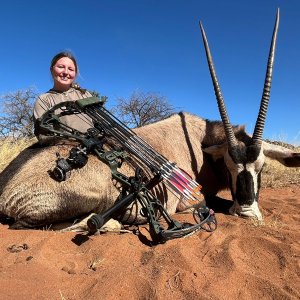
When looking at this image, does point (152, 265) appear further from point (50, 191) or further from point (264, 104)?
point (264, 104)

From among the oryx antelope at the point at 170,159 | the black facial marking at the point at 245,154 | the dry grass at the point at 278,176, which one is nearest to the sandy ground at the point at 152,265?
the oryx antelope at the point at 170,159

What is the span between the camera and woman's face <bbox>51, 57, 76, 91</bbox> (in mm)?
4527

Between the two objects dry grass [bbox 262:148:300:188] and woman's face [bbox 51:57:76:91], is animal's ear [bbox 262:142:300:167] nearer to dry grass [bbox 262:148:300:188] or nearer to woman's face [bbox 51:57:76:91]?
dry grass [bbox 262:148:300:188]

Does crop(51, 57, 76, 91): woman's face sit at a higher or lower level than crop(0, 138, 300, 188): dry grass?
higher

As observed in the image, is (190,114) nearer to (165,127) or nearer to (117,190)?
(165,127)

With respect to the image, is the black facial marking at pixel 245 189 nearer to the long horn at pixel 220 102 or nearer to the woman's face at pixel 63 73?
the long horn at pixel 220 102

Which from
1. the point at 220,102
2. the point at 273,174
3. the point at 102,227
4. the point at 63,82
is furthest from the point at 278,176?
the point at 102,227

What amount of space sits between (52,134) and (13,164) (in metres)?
0.50

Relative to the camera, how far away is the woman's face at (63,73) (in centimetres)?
453

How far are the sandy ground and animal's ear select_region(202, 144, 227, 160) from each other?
1.34 meters

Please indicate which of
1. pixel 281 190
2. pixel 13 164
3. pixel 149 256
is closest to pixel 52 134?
pixel 13 164

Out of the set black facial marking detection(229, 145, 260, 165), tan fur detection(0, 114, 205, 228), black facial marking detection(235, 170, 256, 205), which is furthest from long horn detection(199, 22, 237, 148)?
tan fur detection(0, 114, 205, 228)

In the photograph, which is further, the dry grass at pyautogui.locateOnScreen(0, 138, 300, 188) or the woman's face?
the dry grass at pyautogui.locateOnScreen(0, 138, 300, 188)

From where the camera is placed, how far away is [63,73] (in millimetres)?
4559
